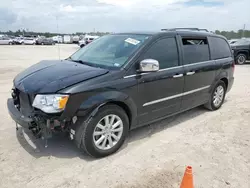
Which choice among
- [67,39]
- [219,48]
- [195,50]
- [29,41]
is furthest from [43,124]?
[67,39]

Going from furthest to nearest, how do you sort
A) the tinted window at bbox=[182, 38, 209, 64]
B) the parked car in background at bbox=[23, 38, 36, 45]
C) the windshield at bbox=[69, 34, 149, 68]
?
the parked car in background at bbox=[23, 38, 36, 45]
the tinted window at bbox=[182, 38, 209, 64]
the windshield at bbox=[69, 34, 149, 68]

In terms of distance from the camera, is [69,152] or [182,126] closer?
[69,152]

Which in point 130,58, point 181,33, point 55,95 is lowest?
point 55,95

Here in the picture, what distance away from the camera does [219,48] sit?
5.43 meters

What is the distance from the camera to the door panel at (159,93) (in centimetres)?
369

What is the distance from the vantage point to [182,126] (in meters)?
4.62

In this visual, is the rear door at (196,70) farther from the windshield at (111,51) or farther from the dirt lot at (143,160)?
the windshield at (111,51)

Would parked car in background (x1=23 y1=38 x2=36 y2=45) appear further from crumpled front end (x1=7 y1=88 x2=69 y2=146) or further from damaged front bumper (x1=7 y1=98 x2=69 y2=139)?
damaged front bumper (x1=7 y1=98 x2=69 y2=139)

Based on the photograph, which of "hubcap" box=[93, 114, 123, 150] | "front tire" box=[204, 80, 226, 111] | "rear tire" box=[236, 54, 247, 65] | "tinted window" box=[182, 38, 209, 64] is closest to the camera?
"hubcap" box=[93, 114, 123, 150]

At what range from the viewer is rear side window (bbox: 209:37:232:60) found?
518 centimetres

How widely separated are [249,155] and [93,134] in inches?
94.8

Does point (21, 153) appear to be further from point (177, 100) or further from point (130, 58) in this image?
point (177, 100)

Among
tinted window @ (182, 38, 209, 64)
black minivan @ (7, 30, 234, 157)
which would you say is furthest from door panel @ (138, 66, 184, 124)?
tinted window @ (182, 38, 209, 64)

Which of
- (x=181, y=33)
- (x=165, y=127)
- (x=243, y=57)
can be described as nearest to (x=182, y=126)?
(x=165, y=127)
